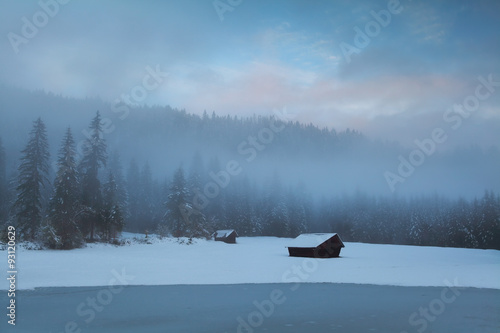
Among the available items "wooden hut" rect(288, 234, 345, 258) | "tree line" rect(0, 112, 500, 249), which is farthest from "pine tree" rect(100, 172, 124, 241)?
"wooden hut" rect(288, 234, 345, 258)

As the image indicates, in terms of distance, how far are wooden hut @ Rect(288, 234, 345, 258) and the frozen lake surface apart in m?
24.6

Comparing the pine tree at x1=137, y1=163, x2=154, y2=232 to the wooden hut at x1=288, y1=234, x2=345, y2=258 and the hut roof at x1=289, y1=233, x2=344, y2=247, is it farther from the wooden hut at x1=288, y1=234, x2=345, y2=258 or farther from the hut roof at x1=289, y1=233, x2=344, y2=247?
the wooden hut at x1=288, y1=234, x2=345, y2=258

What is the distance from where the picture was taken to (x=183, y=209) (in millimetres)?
72812

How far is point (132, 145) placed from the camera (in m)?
183

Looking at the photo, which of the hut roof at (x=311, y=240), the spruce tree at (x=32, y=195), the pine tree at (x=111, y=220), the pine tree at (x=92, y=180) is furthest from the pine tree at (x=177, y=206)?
the spruce tree at (x=32, y=195)

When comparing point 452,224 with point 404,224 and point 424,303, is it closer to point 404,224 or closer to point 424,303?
point 404,224

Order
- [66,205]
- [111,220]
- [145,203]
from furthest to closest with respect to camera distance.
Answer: [145,203], [111,220], [66,205]

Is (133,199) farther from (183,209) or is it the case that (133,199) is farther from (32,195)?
(32,195)

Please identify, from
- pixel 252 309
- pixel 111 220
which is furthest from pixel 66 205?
pixel 252 309

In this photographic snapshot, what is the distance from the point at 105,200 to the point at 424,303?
4429 cm

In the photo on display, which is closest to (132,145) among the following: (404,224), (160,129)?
(160,129)

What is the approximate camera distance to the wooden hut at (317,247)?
53125 millimetres

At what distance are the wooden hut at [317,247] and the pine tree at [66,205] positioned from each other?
28.1 m

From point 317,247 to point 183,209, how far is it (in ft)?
97.2
